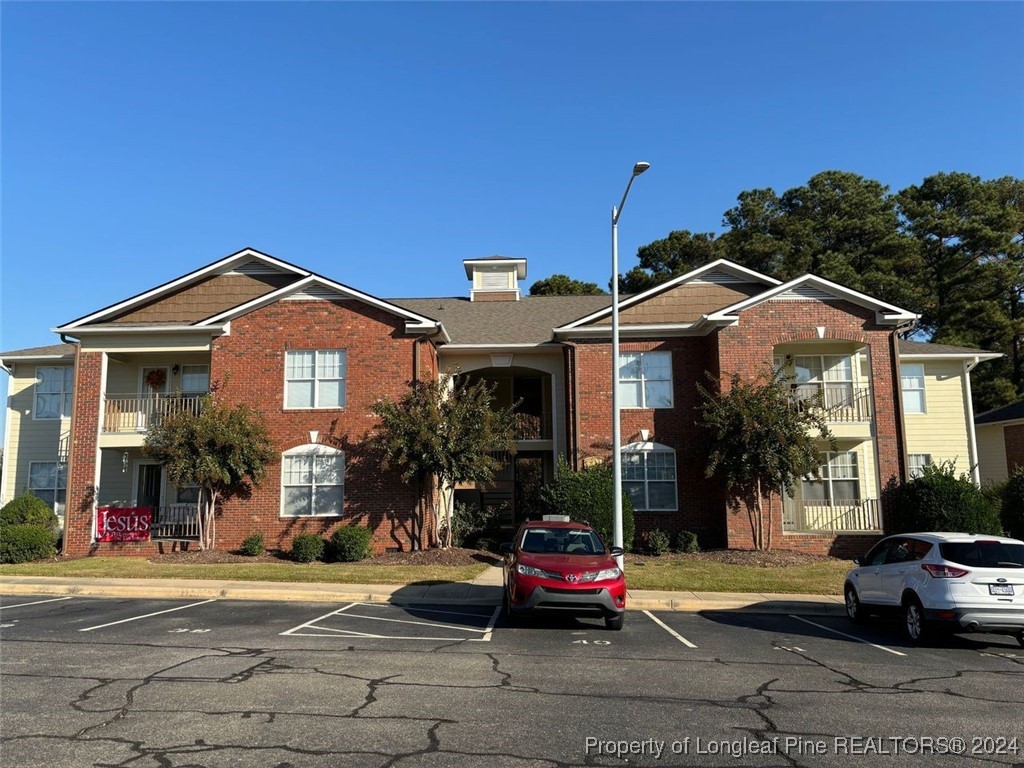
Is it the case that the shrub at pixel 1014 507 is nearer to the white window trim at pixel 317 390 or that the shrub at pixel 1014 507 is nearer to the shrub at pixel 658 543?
the shrub at pixel 658 543

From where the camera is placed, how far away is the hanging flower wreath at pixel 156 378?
23672mm

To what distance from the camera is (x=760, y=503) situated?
65.2 ft

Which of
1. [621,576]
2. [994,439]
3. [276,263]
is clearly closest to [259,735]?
[621,576]

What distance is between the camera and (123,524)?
69.1ft

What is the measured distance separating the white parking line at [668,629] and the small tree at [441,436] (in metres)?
7.16

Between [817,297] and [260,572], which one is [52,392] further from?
[817,297]

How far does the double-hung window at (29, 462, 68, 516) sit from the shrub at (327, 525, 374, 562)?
37.8ft

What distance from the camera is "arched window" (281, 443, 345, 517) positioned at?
2047 centimetres

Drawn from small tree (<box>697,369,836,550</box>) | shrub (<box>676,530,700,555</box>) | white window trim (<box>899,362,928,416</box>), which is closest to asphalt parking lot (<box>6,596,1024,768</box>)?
small tree (<box>697,369,836,550</box>)

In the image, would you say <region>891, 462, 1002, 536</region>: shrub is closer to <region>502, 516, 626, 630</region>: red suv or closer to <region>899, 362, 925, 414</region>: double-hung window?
<region>899, 362, 925, 414</region>: double-hung window

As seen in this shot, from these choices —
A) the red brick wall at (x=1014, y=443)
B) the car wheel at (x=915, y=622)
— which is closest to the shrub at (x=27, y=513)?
the car wheel at (x=915, y=622)

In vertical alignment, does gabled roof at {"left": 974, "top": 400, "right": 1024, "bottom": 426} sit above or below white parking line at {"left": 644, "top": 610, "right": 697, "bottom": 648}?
above

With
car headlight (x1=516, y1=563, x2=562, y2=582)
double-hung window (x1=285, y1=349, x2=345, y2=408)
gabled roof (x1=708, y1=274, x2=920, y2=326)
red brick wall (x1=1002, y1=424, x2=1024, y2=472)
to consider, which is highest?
gabled roof (x1=708, y1=274, x2=920, y2=326)

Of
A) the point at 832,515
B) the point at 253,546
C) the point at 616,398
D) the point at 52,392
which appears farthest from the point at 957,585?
the point at 52,392
